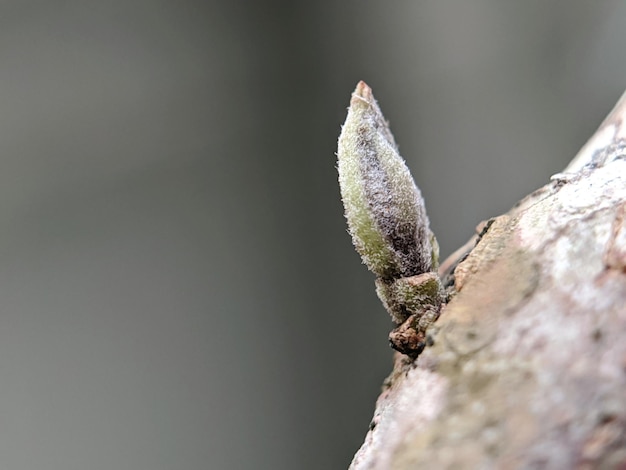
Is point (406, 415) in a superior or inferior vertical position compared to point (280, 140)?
inferior

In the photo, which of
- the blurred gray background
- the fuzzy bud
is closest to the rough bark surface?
the fuzzy bud

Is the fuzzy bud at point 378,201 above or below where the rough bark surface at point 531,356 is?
above

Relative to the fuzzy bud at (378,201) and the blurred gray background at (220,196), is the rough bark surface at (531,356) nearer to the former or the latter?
the fuzzy bud at (378,201)

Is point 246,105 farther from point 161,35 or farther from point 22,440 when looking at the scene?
point 22,440

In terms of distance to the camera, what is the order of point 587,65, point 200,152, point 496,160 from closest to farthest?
point 587,65
point 496,160
point 200,152

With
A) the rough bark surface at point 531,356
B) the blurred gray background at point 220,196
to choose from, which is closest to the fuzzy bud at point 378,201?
the rough bark surface at point 531,356

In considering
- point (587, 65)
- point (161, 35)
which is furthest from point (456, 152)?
point (161, 35)

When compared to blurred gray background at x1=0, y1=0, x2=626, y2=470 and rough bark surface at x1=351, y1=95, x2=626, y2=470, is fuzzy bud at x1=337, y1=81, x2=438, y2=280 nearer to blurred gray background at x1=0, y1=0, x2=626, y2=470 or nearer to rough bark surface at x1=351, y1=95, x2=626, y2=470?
rough bark surface at x1=351, y1=95, x2=626, y2=470
